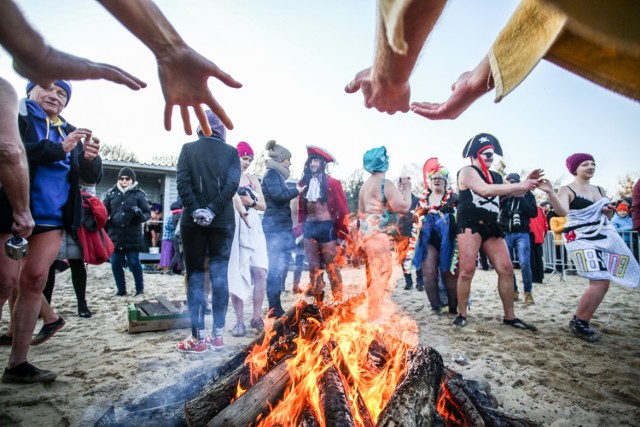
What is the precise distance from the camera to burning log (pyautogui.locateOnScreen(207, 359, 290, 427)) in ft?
5.37

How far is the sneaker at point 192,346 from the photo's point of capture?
3561 millimetres

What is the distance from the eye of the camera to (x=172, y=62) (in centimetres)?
168

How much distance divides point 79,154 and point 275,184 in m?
2.44

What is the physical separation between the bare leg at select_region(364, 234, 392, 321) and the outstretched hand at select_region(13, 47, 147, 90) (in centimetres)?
375

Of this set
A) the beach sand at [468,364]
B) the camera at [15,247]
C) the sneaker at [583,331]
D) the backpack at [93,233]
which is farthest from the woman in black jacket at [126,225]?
the sneaker at [583,331]

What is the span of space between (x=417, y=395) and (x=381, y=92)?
4.89 ft

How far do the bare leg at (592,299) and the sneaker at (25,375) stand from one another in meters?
5.68

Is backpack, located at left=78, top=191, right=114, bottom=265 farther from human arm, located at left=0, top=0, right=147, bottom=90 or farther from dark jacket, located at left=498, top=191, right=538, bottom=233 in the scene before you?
dark jacket, located at left=498, top=191, right=538, bottom=233

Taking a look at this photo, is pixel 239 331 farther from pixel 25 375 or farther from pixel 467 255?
pixel 467 255

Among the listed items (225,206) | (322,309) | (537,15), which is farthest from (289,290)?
(537,15)

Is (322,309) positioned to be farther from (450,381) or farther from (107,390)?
(107,390)

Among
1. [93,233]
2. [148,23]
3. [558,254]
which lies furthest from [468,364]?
[558,254]

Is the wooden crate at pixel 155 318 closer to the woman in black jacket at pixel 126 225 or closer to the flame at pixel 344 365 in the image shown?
the woman in black jacket at pixel 126 225

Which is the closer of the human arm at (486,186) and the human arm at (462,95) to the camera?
the human arm at (462,95)
